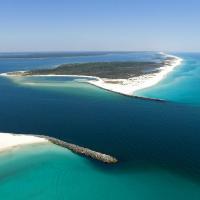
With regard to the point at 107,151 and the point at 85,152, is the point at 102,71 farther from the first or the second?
the point at 85,152

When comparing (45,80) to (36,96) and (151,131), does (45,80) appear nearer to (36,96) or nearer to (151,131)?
(36,96)

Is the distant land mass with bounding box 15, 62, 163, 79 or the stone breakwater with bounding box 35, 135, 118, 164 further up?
the stone breakwater with bounding box 35, 135, 118, 164

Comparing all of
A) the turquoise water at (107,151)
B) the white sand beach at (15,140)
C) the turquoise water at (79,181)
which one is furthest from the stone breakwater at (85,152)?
the white sand beach at (15,140)

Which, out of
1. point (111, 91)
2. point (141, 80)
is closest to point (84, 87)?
point (111, 91)

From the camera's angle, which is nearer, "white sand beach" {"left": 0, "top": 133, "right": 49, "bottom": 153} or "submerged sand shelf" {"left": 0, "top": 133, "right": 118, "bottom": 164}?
"submerged sand shelf" {"left": 0, "top": 133, "right": 118, "bottom": 164}

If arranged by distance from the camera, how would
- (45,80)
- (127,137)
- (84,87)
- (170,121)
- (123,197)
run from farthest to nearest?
(45,80), (84,87), (170,121), (127,137), (123,197)

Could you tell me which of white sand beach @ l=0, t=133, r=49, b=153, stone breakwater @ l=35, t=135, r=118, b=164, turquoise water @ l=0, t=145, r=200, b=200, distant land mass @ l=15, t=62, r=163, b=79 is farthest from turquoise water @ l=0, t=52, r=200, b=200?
distant land mass @ l=15, t=62, r=163, b=79

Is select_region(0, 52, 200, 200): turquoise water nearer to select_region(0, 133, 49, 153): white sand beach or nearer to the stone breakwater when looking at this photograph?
the stone breakwater
